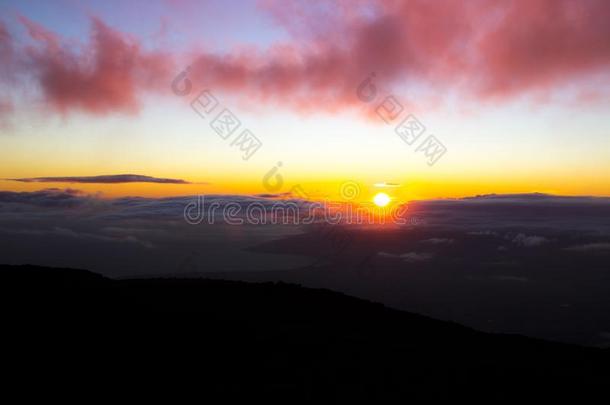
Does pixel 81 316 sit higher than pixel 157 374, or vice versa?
pixel 81 316

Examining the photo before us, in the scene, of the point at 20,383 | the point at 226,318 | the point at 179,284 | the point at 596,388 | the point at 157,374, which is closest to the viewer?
the point at 20,383

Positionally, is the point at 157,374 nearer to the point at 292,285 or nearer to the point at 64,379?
the point at 64,379

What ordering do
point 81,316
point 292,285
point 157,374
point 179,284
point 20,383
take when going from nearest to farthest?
point 20,383 → point 157,374 → point 81,316 → point 179,284 → point 292,285

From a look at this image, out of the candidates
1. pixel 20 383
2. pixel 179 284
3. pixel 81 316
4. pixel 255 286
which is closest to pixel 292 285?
→ pixel 255 286

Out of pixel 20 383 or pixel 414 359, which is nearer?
pixel 20 383

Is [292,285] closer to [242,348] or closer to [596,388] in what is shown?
[242,348]

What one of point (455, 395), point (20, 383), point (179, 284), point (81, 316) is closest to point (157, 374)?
point (20, 383)
